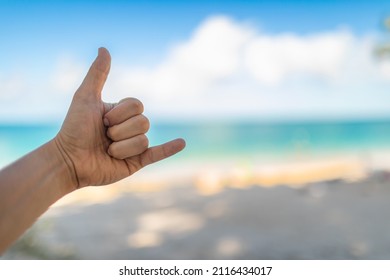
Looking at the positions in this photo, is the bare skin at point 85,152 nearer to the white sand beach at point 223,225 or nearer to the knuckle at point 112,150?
the knuckle at point 112,150

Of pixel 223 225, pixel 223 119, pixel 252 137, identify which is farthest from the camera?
pixel 223 119

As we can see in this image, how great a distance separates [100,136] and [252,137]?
9.37 meters

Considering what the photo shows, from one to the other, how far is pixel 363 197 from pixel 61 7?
767 cm

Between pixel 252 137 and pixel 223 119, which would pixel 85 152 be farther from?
pixel 223 119

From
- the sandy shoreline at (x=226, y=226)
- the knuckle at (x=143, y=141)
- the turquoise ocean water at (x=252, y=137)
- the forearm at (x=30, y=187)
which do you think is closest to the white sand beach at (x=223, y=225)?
the sandy shoreline at (x=226, y=226)

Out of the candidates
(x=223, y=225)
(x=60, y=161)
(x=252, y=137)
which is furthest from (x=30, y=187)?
(x=252, y=137)

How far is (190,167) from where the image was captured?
240 inches

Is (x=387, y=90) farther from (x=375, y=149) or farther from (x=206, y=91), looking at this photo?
(x=206, y=91)

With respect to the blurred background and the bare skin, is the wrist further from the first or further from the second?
the blurred background

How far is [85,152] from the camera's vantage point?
0.70m

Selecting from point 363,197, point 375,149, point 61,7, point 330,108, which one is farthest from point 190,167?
point 330,108

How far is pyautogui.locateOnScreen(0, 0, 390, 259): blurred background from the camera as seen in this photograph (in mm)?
2248

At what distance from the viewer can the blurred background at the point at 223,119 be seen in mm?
2248
